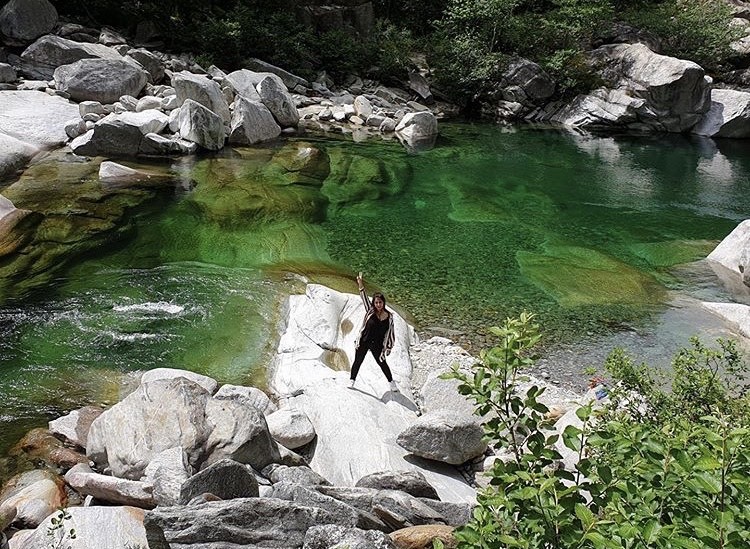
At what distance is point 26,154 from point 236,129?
7904 mm

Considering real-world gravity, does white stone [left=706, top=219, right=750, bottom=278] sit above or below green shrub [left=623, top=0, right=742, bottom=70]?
below

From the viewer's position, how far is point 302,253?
15305 mm

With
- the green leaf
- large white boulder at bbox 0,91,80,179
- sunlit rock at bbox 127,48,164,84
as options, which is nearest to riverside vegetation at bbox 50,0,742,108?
sunlit rock at bbox 127,48,164,84

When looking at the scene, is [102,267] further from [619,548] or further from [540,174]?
[540,174]

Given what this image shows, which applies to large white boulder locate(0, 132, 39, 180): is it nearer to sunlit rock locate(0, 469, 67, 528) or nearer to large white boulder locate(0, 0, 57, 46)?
large white boulder locate(0, 0, 57, 46)

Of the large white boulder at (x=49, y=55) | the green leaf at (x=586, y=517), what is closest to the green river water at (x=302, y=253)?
the green leaf at (x=586, y=517)

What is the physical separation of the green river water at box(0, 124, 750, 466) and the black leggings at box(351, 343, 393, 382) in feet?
6.04

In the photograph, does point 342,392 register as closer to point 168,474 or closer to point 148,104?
point 168,474

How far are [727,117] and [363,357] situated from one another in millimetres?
36113

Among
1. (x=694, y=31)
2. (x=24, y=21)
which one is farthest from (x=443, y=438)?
(x=694, y=31)

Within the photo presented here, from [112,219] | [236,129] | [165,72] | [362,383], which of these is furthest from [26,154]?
[362,383]

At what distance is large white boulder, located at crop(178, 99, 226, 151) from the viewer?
22.8 m

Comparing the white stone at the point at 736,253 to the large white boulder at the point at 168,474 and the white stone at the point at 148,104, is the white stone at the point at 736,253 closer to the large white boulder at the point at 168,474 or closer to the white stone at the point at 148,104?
the large white boulder at the point at 168,474

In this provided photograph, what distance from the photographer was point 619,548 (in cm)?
234
